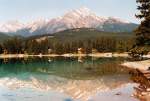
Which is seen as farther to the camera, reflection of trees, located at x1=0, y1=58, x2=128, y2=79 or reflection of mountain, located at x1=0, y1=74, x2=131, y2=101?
reflection of trees, located at x1=0, y1=58, x2=128, y2=79

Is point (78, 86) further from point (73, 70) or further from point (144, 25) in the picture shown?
point (73, 70)

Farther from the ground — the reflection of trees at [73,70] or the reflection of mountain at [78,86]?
the reflection of trees at [73,70]

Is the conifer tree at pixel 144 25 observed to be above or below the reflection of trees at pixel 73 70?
above

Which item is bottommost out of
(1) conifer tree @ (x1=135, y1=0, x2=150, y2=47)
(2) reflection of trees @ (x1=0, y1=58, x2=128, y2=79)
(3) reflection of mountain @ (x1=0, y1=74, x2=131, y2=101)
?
(3) reflection of mountain @ (x1=0, y1=74, x2=131, y2=101)

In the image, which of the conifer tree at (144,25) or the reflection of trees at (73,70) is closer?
the conifer tree at (144,25)

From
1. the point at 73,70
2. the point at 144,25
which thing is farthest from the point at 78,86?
the point at 73,70

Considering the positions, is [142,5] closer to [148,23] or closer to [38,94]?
[148,23]

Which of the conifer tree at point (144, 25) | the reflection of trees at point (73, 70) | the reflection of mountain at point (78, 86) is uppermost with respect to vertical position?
the conifer tree at point (144, 25)

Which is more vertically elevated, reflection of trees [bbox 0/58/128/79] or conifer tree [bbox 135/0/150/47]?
conifer tree [bbox 135/0/150/47]

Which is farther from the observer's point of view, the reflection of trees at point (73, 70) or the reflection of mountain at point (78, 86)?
the reflection of trees at point (73, 70)

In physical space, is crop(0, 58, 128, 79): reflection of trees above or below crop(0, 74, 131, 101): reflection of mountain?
above

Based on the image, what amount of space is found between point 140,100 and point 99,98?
601cm

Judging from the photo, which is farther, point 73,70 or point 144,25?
point 73,70

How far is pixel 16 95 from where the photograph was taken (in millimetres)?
45781
